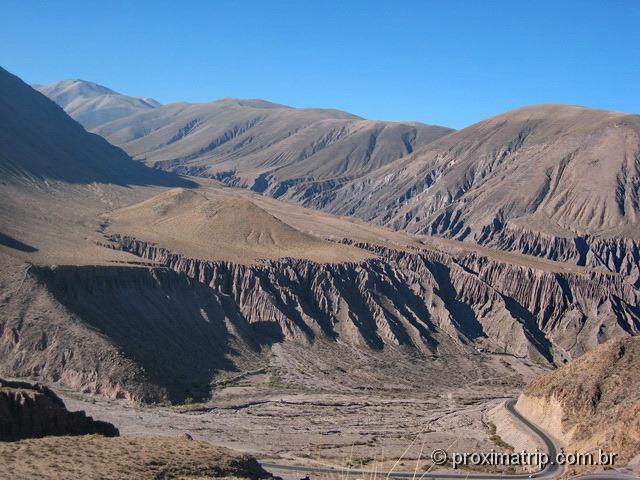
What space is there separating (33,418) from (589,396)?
39.1 metres

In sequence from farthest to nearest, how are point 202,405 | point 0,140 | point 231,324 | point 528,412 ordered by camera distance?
point 0,140, point 231,324, point 202,405, point 528,412

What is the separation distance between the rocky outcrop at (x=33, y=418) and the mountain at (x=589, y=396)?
95.1 feet

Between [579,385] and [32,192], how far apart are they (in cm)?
10281

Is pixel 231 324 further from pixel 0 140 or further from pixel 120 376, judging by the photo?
pixel 0 140

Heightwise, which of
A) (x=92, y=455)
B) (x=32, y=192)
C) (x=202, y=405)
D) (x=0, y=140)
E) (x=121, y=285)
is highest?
(x=0, y=140)

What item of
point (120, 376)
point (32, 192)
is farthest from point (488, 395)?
point (32, 192)

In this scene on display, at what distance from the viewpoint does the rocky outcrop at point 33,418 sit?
36.9 meters

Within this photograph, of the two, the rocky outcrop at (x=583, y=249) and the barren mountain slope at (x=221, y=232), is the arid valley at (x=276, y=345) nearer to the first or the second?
the barren mountain slope at (x=221, y=232)

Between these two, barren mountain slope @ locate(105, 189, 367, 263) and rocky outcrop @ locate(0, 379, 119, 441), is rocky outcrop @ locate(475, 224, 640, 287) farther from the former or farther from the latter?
rocky outcrop @ locate(0, 379, 119, 441)

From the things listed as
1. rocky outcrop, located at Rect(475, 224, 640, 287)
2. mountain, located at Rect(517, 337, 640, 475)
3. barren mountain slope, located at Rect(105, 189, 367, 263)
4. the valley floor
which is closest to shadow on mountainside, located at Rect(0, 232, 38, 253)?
barren mountain slope, located at Rect(105, 189, 367, 263)

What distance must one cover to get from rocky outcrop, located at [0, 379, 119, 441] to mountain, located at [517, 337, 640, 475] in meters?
29.0

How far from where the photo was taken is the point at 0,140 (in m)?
146

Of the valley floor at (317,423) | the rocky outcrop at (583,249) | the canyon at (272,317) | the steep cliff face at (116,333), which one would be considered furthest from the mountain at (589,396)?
the rocky outcrop at (583,249)

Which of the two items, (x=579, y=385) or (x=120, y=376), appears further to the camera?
(x=120, y=376)
